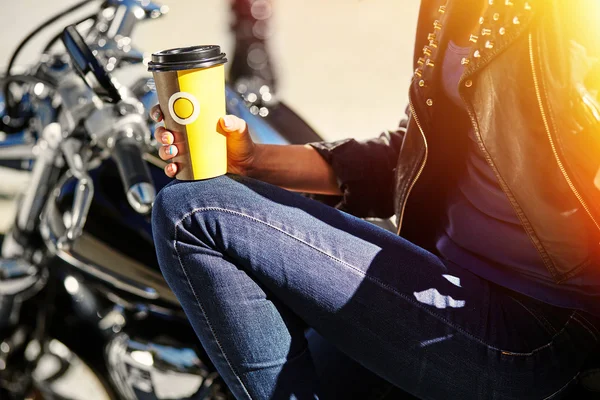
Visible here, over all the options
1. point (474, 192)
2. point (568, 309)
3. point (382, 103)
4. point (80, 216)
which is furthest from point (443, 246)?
point (382, 103)

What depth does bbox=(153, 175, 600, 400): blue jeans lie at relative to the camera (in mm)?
945

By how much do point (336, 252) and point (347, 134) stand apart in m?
2.27

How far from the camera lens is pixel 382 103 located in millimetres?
3420

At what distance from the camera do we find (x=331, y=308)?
0.95 m

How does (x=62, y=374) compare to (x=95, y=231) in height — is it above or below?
below

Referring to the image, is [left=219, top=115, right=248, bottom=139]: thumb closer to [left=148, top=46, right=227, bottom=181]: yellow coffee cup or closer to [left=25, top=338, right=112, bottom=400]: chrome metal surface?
[left=148, top=46, right=227, bottom=181]: yellow coffee cup

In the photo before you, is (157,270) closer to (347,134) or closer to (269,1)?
(347,134)

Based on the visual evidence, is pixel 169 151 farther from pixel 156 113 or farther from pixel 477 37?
pixel 477 37

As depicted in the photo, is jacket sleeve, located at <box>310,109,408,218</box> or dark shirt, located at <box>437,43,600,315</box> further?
jacket sleeve, located at <box>310,109,408,218</box>

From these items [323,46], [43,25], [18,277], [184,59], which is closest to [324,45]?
[323,46]

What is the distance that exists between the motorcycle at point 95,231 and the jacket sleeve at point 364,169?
0.73 ft

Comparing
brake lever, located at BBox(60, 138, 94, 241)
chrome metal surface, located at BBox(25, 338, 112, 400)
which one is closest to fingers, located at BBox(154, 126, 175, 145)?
brake lever, located at BBox(60, 138, 94, 241)

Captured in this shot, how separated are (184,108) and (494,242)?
54 centimetres

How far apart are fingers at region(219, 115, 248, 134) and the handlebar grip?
151 millimetres
